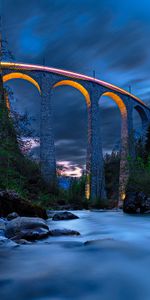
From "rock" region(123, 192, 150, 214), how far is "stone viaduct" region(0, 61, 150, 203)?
1045cm

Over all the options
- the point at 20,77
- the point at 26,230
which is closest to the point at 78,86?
the point at 20,77

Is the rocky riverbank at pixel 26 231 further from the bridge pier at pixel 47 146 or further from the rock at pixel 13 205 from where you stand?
the bridge pier at pixel 47 146

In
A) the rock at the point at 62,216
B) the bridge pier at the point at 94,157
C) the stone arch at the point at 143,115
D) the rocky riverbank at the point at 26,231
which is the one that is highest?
the stone arch at the point at 143,115

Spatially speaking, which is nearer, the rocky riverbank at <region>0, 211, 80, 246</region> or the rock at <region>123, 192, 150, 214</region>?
the rocky riverbank at <region>0, 211, 80, 246</region>

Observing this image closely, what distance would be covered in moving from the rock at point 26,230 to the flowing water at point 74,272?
19.4 inches

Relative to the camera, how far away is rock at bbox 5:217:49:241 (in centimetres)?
461

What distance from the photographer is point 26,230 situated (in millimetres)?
4812

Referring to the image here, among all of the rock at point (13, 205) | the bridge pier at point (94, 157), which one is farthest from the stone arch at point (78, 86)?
the rock at point (13, 205)

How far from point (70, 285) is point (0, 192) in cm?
539

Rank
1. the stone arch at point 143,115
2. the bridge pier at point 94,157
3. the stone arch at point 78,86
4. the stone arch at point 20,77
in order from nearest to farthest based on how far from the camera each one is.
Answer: the stone arch at point 20,77 → the bridge pier at point 94,157 → the stone arch at point 78,86 → the stone arch at point 143,115

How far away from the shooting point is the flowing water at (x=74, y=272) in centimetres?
215

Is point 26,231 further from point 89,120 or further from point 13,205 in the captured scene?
point 89,120

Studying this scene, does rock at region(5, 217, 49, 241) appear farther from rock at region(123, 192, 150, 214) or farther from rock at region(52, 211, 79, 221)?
rock at region(123, 192, 150, 214)

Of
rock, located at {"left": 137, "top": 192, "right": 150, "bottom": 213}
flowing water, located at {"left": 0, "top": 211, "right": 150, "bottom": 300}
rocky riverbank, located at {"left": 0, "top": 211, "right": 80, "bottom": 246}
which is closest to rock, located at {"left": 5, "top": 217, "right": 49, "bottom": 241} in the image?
rocky riverbank, located at {"left": 0, "top": 211, "right": 80, "bottom": 246}
